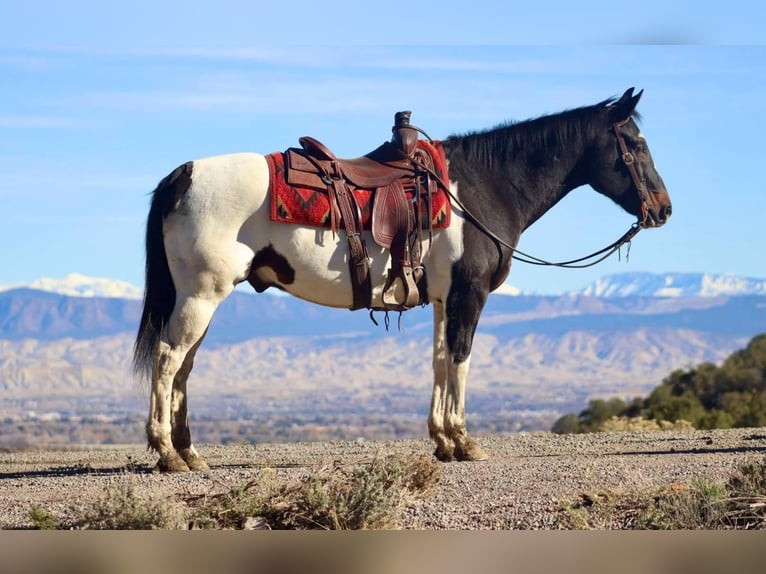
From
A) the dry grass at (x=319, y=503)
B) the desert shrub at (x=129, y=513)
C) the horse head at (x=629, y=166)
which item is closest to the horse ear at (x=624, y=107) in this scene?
the horse head at (x=629, y=166)

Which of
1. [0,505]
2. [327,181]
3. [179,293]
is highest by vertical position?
[327,181]

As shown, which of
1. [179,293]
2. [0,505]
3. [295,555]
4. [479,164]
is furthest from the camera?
[479,164]

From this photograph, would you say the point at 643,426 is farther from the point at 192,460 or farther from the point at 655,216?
the point at 192,460

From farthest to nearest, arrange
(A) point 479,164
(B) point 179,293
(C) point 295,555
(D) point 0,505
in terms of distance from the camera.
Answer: (A) point 479,164, (B) point 179,293, (D) point 0,505, (C) point 295,555

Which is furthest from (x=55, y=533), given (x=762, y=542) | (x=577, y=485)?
(x=577, y=485)

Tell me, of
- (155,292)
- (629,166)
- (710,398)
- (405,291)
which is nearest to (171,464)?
(155,292)

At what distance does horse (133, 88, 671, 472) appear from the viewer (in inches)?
444

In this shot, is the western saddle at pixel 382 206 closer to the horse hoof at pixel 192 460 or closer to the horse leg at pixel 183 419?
the horse leg at pixel 183 419

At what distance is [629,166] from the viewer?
12.5 m

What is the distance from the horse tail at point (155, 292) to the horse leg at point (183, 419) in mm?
300

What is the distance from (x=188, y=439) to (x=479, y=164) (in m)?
3.81

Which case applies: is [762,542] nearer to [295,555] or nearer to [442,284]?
[295,555]

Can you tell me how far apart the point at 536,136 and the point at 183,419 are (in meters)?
4.40

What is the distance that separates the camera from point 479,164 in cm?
1241
